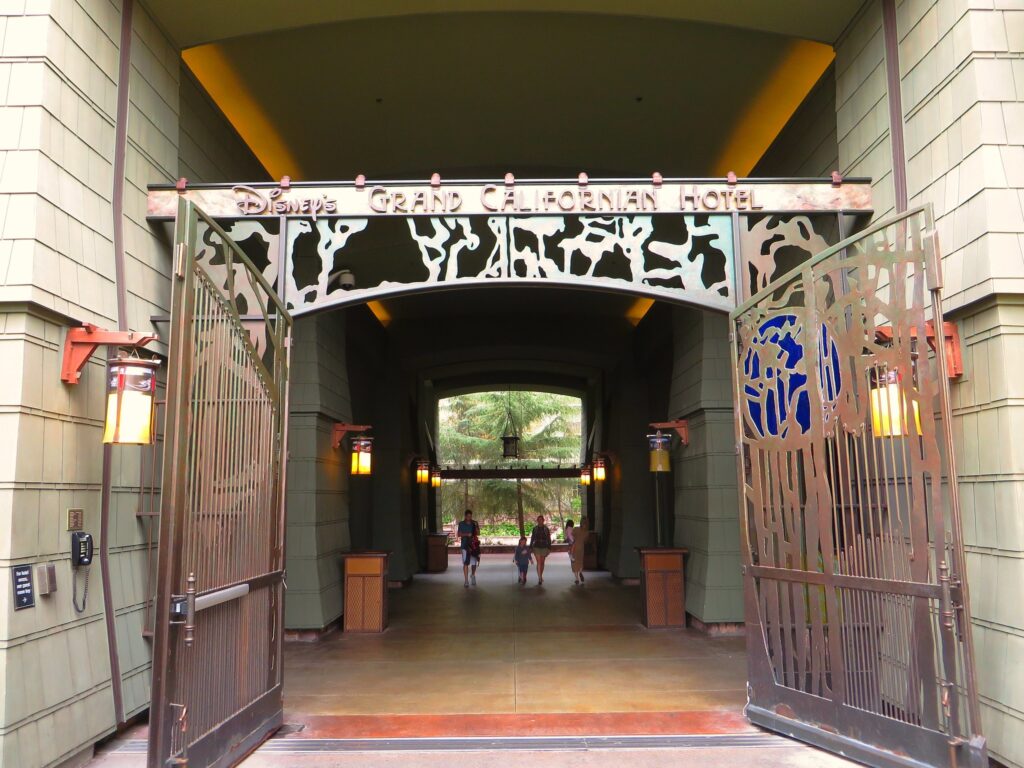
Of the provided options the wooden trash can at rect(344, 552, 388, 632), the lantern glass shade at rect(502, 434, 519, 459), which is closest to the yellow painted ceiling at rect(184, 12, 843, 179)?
the wooden trash can at rect(344, 552, 388, 632)

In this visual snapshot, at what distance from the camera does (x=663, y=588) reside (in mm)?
8953

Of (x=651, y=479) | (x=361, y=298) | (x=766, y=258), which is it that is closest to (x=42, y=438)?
(x=361, y=298)

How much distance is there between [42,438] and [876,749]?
4518mm

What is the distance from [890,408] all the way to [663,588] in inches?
214

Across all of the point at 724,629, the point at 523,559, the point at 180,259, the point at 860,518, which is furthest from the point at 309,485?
the point at 523,559

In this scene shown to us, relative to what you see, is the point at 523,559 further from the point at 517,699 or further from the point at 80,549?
the point at 80,549

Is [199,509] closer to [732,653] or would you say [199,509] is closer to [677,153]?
[732,653]

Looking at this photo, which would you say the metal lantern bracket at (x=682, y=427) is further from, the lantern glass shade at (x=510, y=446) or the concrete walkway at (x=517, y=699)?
the lantern glass shade at (x=510, y=446)

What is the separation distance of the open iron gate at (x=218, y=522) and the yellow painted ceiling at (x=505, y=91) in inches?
97.0

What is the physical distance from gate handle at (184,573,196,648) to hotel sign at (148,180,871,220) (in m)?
2.67

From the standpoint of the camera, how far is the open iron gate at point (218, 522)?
359cm

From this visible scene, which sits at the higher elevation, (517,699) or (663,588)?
(663,588)

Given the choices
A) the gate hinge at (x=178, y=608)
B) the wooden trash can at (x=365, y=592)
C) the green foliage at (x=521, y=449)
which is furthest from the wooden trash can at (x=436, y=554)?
the gate hinge at (x=178, y=608)

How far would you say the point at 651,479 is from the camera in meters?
13.3
